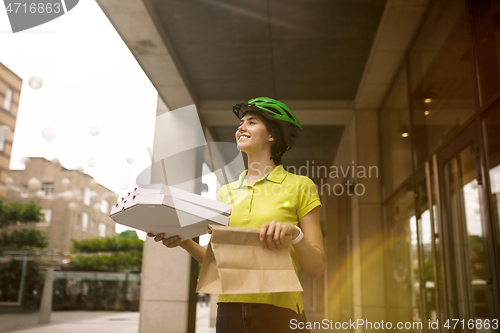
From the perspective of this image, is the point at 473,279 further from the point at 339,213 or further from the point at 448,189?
the point at 339,213

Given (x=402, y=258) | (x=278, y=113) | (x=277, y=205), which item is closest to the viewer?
(x=277, y=205)

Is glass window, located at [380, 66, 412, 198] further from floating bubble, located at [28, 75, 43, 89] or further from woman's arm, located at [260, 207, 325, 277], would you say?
floating bubble, located at [28, 75, 43, 89]

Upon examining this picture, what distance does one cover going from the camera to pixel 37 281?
21734mm

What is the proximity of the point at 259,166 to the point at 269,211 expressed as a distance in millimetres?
231

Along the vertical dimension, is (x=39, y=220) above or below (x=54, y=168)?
below

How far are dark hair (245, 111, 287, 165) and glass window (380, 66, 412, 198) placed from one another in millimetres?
3976

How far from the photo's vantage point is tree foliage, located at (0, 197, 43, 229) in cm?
2292

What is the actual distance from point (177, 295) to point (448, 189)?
405cm

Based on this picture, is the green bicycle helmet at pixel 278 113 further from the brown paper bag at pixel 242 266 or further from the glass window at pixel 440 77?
the glass window at pixel 440 77

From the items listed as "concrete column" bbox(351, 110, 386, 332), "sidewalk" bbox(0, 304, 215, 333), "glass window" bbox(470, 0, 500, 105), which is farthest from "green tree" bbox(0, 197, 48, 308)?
"glass window" bbox(470, 0, 500, 105)

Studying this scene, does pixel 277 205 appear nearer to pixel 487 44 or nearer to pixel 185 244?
pixel 185 244

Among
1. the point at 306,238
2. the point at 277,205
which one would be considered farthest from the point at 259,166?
the point at 306,238

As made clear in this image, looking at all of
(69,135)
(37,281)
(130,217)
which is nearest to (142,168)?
(130,217)

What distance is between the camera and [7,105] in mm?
7293
